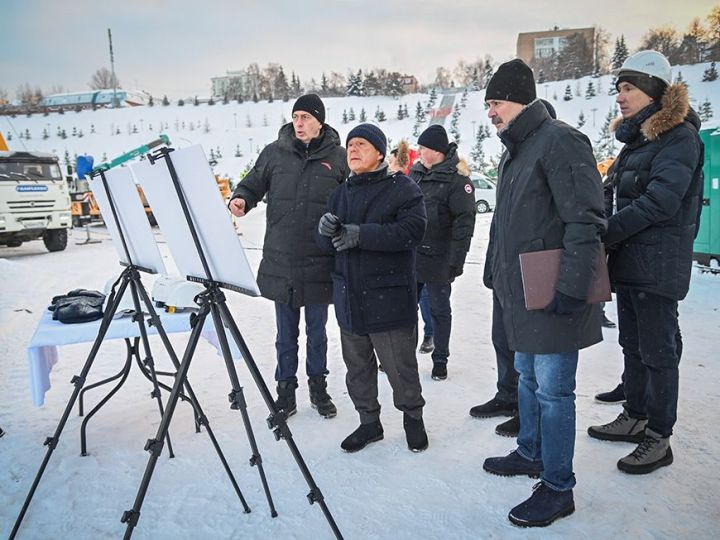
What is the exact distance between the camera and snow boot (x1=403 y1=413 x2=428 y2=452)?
2873mm

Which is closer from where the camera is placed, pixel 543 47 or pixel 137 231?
pixel 137 231

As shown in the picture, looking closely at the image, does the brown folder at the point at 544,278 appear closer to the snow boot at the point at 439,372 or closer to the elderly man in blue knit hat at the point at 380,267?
the elderly man in blue knit hat at the point at 380,267

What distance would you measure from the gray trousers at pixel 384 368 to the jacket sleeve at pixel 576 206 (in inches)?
39.8

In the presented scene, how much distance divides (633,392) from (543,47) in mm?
70197

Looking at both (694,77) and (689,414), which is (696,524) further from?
(694,77)

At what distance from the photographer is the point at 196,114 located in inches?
2031

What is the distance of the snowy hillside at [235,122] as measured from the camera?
36562 mm

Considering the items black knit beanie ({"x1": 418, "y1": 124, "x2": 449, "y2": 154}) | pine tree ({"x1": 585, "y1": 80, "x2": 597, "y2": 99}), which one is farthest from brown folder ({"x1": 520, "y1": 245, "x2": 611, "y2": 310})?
pine tree ({"x1": 585, "y1": 80, "x2": 597, "y2": 99})

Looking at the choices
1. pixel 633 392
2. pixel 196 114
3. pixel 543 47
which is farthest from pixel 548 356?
pixel 543 47

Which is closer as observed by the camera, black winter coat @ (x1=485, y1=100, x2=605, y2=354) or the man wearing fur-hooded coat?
black winter coat @ (x1=485, y1=100, x2=605, y2=354)

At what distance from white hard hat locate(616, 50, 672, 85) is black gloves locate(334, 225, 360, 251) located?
1.52 m

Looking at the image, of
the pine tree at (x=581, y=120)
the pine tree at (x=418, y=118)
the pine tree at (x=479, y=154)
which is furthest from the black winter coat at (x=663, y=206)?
the pine tree at (x=418, y=118)

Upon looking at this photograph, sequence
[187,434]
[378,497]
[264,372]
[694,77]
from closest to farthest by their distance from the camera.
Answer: [378,497] → [187,434] → [264,372] → [694,77]

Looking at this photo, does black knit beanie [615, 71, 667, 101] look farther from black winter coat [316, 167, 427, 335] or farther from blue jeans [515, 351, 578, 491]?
blue jeans [515, 351, 578, 491]
